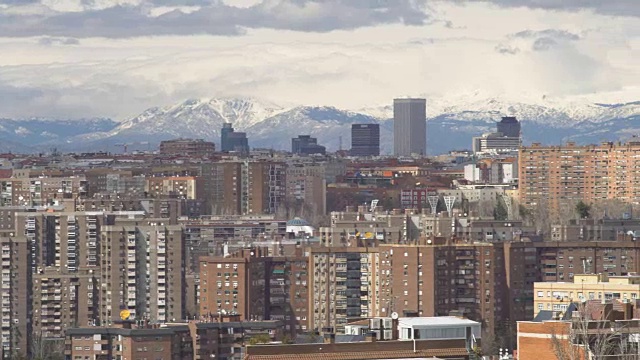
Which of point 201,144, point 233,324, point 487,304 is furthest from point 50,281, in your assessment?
point 201,144

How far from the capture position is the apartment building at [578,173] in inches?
5054

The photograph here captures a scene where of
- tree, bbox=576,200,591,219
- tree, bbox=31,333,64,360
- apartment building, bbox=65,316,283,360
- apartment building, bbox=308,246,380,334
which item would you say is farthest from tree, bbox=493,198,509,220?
apartment building, bbox=65,316,283,360

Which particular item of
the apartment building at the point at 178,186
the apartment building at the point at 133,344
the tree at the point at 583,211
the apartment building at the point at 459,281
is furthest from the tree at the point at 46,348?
the apartment building at the point at 178,186

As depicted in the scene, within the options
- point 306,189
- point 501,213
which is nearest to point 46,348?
point 501,213

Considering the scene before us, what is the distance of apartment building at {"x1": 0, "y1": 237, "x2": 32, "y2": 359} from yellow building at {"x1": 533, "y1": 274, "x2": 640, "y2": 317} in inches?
869

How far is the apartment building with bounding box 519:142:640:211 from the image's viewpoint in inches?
5054

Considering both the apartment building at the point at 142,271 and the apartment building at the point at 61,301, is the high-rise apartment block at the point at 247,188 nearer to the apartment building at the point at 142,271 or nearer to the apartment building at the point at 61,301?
the apartment building at the point at 142,271

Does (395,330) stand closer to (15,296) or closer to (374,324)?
(374,324)

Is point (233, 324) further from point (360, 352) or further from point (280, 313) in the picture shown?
point (360, 352)

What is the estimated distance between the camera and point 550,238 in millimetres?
83062

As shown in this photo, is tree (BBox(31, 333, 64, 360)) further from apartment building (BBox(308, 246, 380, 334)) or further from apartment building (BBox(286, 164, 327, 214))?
apartment building (BBox(286, 164, 327, 214))

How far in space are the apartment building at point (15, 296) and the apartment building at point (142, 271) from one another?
2.65 metres

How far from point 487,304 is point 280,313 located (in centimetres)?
587

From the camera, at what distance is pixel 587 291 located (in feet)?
153
